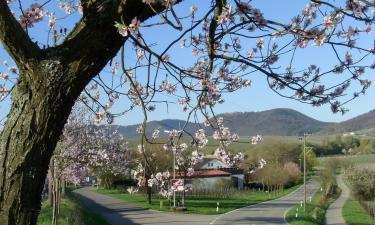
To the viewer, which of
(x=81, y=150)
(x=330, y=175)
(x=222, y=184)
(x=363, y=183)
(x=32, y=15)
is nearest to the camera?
(x=32, y=15)

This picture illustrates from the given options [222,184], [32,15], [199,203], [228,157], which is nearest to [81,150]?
[228,157]

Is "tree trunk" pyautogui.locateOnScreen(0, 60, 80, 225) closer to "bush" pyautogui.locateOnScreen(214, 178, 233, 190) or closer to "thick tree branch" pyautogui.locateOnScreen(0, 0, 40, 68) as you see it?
"thick tree branch" pyautogui.locateOnScreen(0, 0, 40, 68)

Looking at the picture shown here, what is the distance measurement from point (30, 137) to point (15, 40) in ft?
1.60

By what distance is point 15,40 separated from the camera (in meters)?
2.78

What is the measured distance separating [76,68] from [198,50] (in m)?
2.17

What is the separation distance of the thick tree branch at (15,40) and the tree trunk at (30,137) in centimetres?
6

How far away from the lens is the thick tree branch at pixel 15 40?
2748 millimetres

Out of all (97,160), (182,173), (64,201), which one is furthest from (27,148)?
(64,201)

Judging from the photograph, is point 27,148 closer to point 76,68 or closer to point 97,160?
point 76,68

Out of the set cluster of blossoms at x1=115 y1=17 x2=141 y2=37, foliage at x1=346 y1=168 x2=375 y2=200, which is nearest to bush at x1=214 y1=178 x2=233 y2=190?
foliage at x1=346 y1=168 x2=375 y2=200

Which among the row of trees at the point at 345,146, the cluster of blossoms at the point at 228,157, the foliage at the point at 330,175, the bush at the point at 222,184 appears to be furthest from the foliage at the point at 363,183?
the row of trees at the point at 345,146

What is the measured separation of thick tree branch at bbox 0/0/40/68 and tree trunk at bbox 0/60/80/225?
64mm

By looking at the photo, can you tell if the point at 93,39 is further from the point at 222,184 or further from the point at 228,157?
the point at 222,184

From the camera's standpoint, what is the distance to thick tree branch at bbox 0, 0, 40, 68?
275 cm
